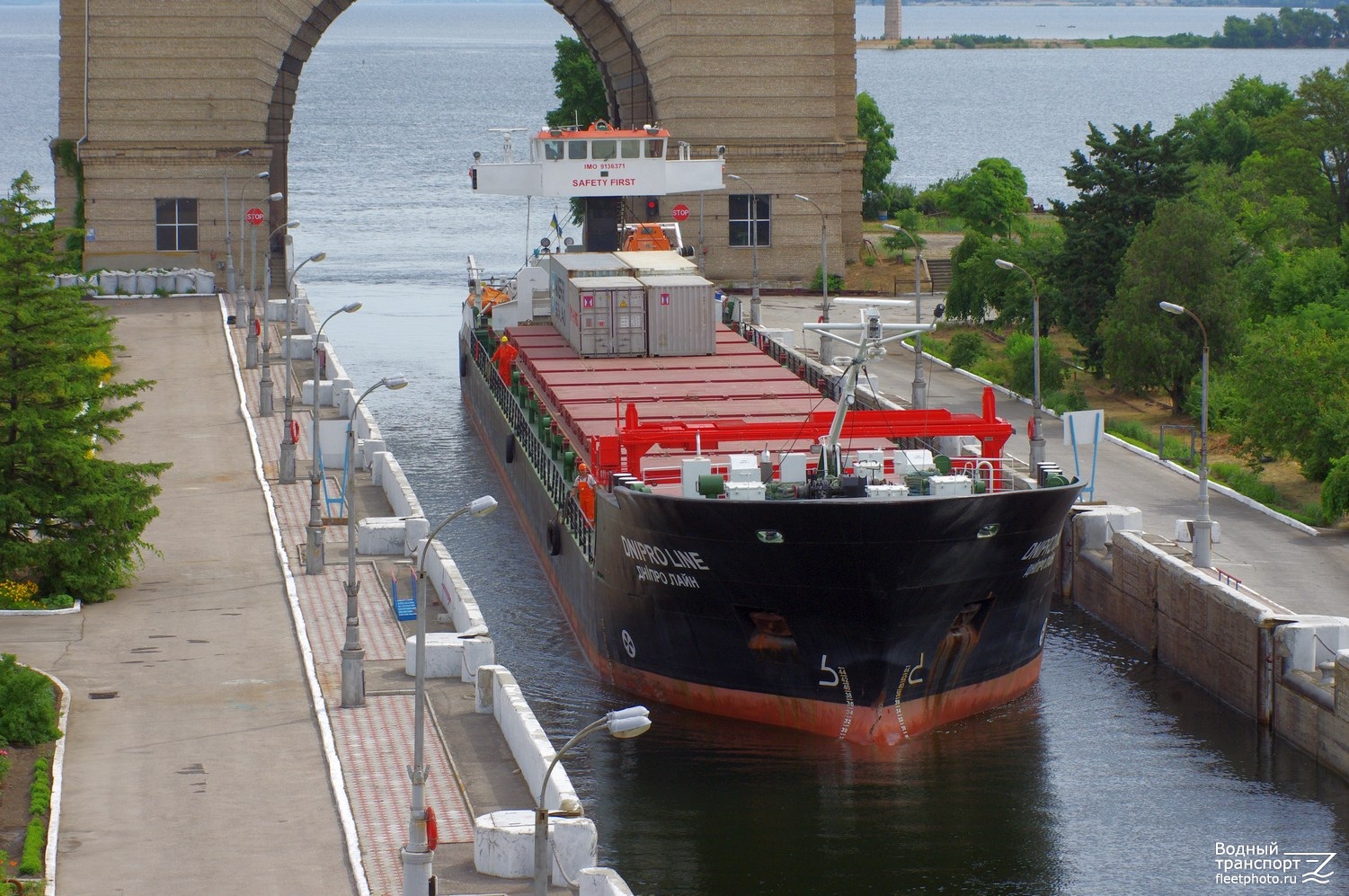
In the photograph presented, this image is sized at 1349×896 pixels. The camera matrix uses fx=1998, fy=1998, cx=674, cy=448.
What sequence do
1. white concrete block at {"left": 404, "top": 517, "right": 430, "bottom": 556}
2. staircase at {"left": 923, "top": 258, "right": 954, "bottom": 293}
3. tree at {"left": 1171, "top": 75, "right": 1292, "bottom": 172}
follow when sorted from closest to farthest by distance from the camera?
white concrete block at {"left": 404, "top": 517, "right": 430, "bottom": 556} < staircase at {"left": 923, "top": 258, "right": 954, "bottom": 293} < tree at {"left": 1171, "top": 75, "right": 1292, "bottom": 172}

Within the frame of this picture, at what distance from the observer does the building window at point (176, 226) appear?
79.6 metres

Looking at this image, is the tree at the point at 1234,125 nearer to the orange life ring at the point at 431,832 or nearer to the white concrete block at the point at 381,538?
the white concrete block at the point at 381,538

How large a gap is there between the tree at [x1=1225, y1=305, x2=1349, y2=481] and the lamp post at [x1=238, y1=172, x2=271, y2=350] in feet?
101

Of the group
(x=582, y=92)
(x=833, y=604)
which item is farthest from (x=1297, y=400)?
(x=582, y=92)

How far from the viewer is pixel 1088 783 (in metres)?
33.3

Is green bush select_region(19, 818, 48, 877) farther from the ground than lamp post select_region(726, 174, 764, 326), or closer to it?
closer to it

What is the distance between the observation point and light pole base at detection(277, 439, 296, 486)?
50.4 metres

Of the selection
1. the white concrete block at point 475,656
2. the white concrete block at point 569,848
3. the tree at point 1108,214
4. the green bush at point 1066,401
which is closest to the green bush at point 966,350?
the tree at point 1108,214

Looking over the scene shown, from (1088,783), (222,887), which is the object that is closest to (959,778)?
(1088,783)

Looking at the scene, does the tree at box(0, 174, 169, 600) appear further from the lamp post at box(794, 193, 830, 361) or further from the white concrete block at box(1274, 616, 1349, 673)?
the lamp post at box(794, 193, 830, 361)

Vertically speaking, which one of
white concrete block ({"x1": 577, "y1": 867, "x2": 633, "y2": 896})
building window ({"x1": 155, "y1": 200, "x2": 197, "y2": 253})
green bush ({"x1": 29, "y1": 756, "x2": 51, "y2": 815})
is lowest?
white concrete block ({"x1": 577, "y1": 867, "x2": 633, "y2": 896})

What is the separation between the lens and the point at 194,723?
32.2 meters

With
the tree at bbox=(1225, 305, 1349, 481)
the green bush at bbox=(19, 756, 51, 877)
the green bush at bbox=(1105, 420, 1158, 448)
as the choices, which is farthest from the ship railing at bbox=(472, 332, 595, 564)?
the tree at bbox=(1225, 305, 1349, 481)

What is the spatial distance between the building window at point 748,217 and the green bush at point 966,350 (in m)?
16.0
